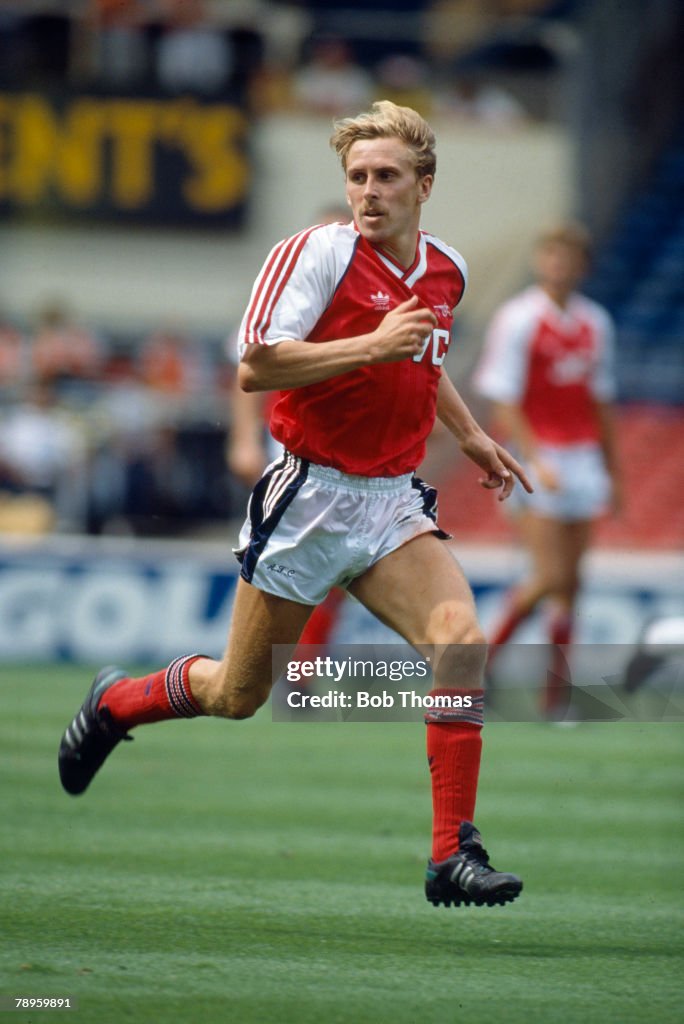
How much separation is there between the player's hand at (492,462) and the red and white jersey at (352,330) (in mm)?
185

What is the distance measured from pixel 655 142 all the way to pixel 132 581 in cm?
942

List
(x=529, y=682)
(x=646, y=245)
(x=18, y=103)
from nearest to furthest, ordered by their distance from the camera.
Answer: (x=529, y=682), (x=18, y=103), (x=646, y=245)

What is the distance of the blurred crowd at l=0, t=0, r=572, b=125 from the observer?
17344 millimetres

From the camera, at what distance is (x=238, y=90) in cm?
1797

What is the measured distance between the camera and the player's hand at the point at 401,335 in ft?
15.4

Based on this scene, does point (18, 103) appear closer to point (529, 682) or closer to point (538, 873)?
point (529, 682)

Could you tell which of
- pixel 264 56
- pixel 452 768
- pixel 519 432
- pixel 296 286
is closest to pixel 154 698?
pixel 452 768

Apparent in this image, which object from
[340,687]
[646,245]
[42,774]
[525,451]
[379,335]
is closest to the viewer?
[379,335]

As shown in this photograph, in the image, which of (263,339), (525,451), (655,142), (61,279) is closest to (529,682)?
(525,451)

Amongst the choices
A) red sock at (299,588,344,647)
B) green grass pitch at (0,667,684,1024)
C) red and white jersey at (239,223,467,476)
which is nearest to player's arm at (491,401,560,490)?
red sock at (299,588,344,647)

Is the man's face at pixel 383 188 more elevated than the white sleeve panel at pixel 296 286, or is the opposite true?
the man's face at pixel 383 188

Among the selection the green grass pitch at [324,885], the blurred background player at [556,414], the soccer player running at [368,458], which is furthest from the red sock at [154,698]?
the blurred background player at [556,414]

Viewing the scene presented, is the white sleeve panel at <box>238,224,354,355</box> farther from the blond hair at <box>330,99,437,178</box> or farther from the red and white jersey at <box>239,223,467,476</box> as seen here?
the blond hair at <box>330,99,437,178</box>

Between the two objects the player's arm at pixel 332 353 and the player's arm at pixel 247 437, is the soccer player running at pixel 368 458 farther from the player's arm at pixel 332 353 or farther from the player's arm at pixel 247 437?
the player's arm at pixel 247 437
